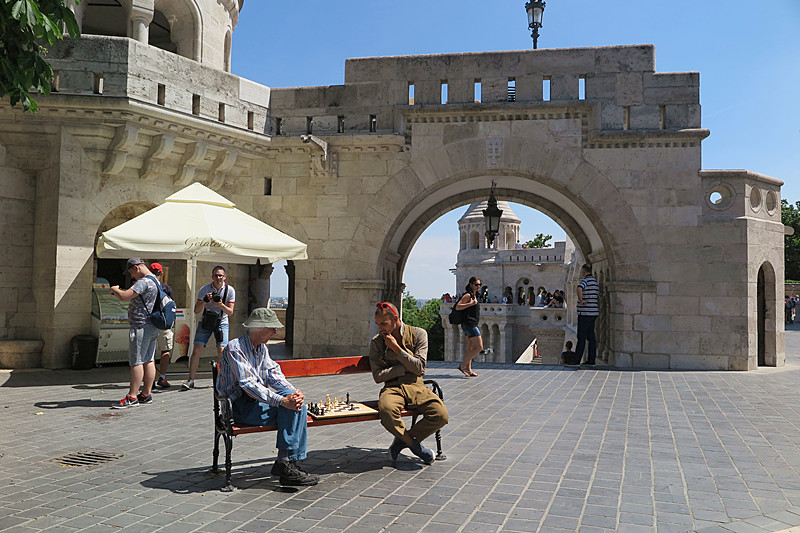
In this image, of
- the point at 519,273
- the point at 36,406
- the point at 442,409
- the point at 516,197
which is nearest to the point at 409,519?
the point at 442,409

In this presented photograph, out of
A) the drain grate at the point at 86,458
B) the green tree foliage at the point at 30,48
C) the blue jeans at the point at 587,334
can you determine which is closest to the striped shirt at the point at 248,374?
the drain grate at the point at 86,458

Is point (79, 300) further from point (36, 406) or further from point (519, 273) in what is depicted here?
point (519, 273)

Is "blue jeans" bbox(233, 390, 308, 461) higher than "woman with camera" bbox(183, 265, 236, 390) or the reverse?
the reverse

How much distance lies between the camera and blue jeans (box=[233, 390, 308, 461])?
4.59m

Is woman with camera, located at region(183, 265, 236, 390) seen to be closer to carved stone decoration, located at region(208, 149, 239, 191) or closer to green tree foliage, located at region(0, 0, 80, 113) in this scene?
green tree foliage, located at region(0, 0, 80, 113)

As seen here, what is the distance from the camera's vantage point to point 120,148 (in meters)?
10.4

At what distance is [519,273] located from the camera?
59.3 metres

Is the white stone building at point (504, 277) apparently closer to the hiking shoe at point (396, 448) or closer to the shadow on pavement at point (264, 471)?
the shadow on pavement at point (264, 471)

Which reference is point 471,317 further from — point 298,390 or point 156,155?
point 156,155

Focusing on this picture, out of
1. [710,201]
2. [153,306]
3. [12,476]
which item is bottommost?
[12,476]

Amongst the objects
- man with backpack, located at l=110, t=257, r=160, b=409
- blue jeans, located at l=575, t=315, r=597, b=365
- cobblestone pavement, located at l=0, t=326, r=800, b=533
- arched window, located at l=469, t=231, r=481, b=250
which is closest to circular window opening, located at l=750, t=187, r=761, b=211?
blue jeans, located at l=575, t=315, r=597, b=365

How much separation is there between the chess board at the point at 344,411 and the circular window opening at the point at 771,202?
10062 millimetres

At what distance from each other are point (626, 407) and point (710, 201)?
559 centimetres

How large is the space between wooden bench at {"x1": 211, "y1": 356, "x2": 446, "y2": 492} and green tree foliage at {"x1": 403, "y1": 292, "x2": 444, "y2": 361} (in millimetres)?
47855
